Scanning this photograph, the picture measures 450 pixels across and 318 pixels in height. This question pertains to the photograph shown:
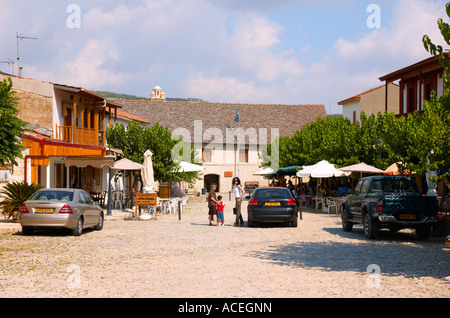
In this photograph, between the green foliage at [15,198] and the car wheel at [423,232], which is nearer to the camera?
the car wheel at [423,232]

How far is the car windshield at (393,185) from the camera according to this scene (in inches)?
672

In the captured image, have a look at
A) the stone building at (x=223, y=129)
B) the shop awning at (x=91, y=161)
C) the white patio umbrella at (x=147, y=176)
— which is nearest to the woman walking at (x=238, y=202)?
the white patio umbrella at (x=147, y=176)

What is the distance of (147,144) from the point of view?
1339 inches

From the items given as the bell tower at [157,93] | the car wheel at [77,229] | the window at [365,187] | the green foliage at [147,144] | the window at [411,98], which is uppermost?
the bell tower at [157,93]

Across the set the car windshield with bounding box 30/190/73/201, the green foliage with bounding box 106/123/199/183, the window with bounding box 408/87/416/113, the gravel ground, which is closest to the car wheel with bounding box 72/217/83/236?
the gravel ground

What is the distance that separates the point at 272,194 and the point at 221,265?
9824mm

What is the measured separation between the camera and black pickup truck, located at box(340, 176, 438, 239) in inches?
615

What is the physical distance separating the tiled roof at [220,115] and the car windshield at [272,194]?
4531 cm

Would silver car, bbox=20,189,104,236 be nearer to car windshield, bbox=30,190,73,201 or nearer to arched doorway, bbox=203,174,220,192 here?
car windshield, bbox=30,190,73,201

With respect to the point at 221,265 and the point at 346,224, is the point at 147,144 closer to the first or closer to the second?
the point at 346,224

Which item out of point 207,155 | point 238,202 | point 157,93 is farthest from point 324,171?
point 157,93

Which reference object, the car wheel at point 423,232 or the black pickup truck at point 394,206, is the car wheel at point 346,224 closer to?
the black pickup truck at point 394,206

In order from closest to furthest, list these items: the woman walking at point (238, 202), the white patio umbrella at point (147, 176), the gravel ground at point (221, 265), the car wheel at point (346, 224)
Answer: the gravel ground at point (221, 265) → the car wheel at point (346, 224) → the woman walking at point (238, 202) → the white patio umbrella at point (147, 176)

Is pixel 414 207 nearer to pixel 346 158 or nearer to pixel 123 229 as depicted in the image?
pixel 123 229
